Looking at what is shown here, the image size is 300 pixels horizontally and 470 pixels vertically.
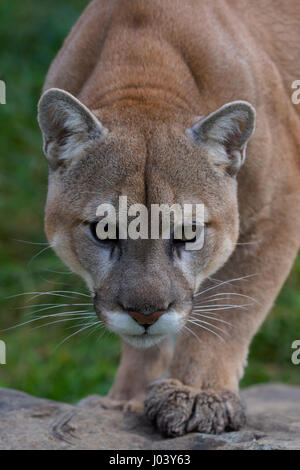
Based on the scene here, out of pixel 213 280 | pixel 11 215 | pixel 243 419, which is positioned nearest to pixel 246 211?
pixel 213 280

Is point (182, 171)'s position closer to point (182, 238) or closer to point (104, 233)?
point (182, 238)

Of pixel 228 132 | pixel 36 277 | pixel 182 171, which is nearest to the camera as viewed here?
pixel 182 171

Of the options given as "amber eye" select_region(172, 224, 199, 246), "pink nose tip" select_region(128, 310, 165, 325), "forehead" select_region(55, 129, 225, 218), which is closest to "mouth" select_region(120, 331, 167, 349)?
"pink nose tip" select_region(128, 310, 165, 325)

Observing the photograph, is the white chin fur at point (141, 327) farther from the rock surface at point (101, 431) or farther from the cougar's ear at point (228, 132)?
the cougar's ear at point (228, 132)

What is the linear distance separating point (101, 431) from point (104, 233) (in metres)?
0.87

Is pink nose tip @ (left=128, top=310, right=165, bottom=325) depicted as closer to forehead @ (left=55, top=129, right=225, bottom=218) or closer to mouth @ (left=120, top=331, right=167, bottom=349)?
mouth @ (left=120, top=331, right=167, bottom=349)

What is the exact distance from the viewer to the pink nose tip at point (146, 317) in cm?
345

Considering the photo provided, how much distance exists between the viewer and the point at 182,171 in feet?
12.3

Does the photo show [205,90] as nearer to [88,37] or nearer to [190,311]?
[88,37]

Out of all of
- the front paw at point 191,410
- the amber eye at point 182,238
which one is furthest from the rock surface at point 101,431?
the amber eye at point 182,238

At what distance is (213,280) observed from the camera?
171 inches

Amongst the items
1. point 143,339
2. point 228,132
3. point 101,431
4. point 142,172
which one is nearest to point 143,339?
point 143,339

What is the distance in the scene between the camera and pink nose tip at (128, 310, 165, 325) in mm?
3453
